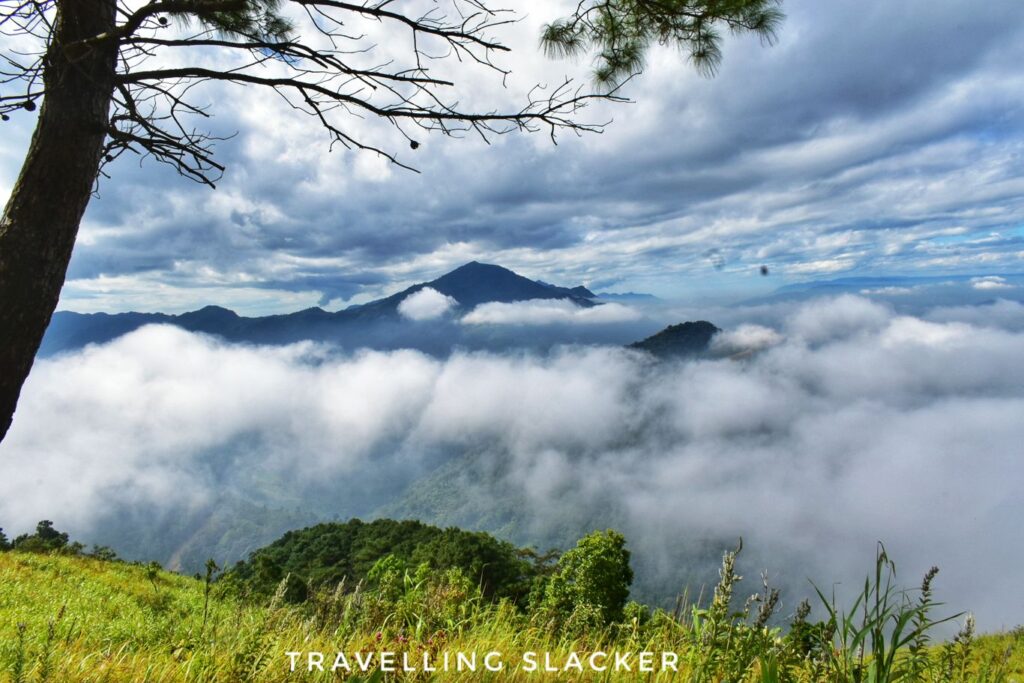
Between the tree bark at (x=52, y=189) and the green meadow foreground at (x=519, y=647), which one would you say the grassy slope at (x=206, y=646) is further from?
the tree bark at (x=52, y=189)

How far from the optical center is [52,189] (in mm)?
3662

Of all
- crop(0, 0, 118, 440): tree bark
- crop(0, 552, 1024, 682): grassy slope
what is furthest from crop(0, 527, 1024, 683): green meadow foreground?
crop(0, 0, 118, 440): tree bark

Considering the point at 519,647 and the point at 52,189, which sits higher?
the point at 52,189

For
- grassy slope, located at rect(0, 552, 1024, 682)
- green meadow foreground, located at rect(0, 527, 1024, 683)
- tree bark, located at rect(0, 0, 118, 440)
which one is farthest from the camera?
tree bark, located at rect(0, 0, 118, 440)

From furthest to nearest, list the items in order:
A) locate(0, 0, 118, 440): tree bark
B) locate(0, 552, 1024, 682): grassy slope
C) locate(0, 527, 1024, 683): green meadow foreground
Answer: locate(0, 0, 118, 440): tree bark
locate(0, 552, 1024, 682): grassy slope
locate(0, 527, 1024, 683): green meadow foreground

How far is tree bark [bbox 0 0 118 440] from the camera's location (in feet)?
11.6

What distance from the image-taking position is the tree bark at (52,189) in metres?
3.54

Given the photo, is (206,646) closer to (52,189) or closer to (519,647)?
(519,647)

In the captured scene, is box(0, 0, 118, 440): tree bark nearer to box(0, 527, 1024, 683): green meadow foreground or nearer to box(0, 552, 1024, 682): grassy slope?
box(0, 552, 1024, 682): grassy slope

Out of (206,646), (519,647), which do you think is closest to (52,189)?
(206,646)

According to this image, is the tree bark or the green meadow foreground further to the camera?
the tree bark

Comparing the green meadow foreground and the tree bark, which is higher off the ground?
the tree bark

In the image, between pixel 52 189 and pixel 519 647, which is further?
pixel 519 647

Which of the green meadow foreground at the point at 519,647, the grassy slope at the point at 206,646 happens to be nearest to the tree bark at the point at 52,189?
the grassy slope at the point at 206,646
